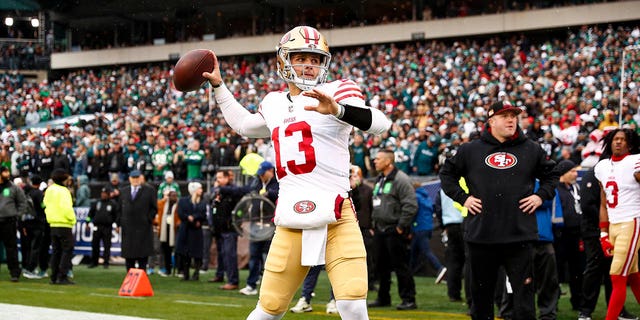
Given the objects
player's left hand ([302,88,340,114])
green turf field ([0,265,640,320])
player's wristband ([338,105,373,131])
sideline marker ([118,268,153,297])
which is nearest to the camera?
player's left hand ([302,88,340,114])

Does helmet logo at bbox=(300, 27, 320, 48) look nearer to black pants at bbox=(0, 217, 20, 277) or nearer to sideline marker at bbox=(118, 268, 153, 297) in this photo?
sideline marker at bbox=(118, 268, 153, 297)

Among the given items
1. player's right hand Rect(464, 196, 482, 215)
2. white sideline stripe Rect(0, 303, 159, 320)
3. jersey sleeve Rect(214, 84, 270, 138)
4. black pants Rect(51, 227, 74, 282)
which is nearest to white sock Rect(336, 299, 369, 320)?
jersey sleeve Rect(214, 84, 270, 138)

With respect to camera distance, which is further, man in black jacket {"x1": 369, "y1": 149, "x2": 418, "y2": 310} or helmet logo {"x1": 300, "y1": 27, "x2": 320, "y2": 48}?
man in black jacket {"x1": 369, "y1": 149, "x2": 418, "y2": 310}

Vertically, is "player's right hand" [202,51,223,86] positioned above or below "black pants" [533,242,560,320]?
above

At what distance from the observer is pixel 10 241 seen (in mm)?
14047

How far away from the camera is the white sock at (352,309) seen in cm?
479

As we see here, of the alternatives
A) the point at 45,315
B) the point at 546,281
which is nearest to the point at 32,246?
the point at 45,315

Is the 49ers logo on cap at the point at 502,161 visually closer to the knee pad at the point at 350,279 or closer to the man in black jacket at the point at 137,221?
the knee pad at the point at 350,279

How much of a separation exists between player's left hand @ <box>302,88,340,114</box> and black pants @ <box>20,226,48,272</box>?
11.3m

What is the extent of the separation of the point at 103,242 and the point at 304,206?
13.1m

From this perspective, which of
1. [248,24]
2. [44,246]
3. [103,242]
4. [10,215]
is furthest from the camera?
[248,24]

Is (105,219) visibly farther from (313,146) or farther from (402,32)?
(402,32)

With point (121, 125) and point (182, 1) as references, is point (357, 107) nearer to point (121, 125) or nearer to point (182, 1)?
point (121, 125)

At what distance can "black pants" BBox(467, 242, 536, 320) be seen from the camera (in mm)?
6512
